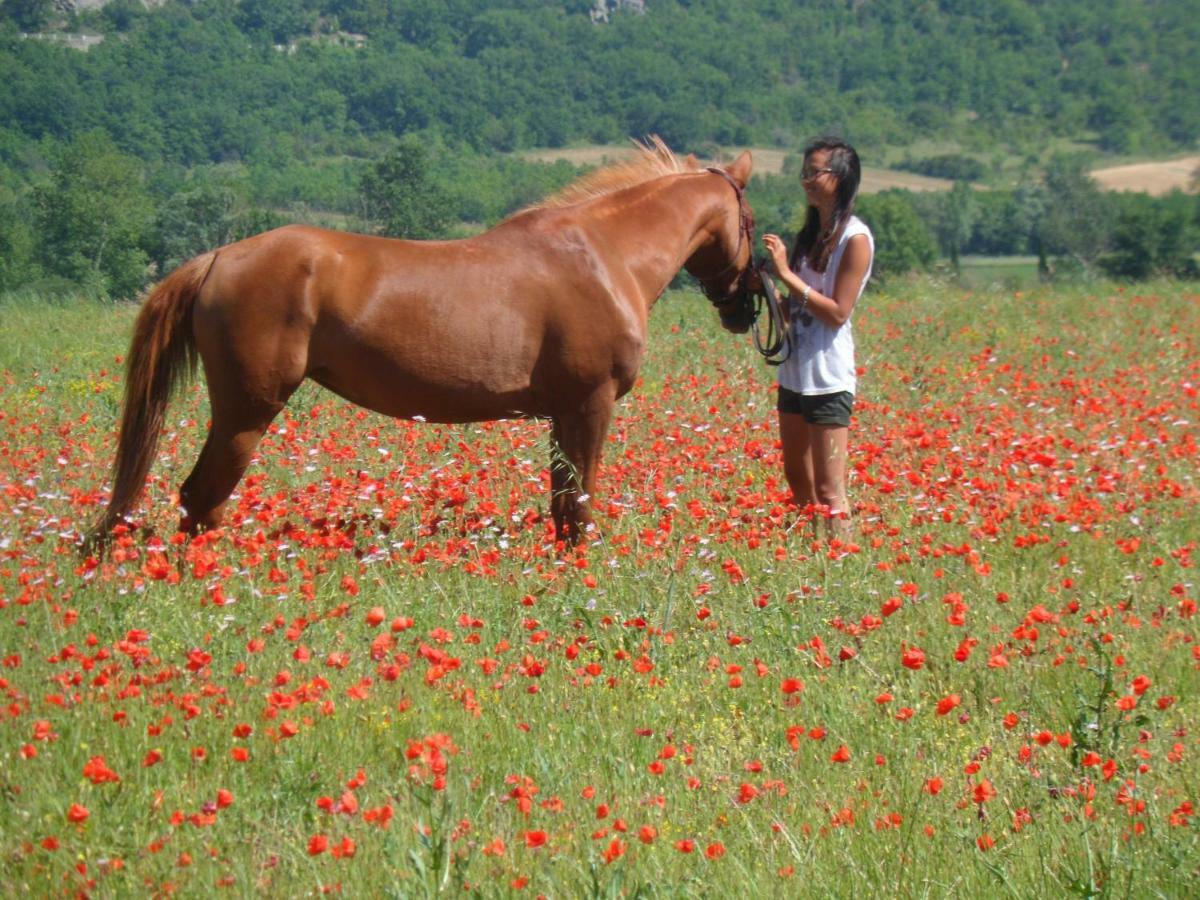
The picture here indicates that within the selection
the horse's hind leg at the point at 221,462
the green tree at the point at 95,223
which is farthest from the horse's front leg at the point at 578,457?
the green tree at the point at 95,223

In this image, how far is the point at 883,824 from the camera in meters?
3.22

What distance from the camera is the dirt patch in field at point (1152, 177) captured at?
81188 millimetres

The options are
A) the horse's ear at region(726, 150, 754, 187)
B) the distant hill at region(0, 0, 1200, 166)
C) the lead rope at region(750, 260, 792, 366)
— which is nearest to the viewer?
the lead rope at region(750, 260, 792, 366)

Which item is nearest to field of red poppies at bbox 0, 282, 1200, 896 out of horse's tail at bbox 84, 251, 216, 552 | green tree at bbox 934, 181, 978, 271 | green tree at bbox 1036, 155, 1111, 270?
horse's tail at bbox 84, 251, 216, 552

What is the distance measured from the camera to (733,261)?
262 inches

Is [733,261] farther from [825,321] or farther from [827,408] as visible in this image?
[827,408]

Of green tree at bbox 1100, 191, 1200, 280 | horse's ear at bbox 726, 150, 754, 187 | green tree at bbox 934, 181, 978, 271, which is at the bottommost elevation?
green tree at bbox 934, 181, 978, 271

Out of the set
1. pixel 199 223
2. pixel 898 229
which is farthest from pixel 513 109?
pixel 199 223

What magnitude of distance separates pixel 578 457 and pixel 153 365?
1819 mm

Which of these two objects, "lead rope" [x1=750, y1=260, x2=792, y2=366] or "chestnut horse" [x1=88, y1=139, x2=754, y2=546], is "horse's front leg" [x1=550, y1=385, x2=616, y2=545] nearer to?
"chestnut horse" [x1=88, y1=139, x2=754, y2=546]

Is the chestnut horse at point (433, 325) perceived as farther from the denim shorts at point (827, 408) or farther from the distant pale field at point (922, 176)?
the distant pale field at point (922, 176)

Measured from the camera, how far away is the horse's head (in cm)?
660

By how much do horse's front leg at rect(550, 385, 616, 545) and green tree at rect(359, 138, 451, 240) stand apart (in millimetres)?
15426

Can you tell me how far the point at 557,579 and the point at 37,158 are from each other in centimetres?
3572
